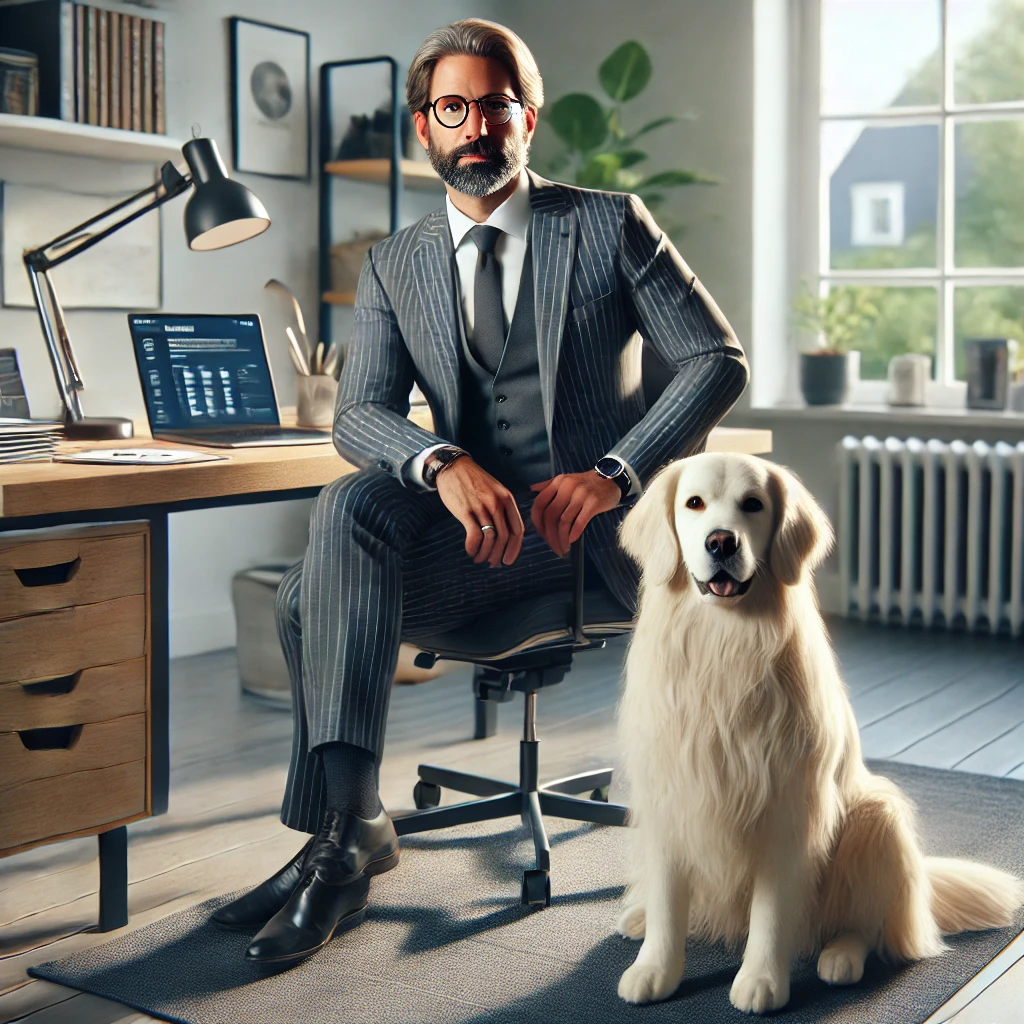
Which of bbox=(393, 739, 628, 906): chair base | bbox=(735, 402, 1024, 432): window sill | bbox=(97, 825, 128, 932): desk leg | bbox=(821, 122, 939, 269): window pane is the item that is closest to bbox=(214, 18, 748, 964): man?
bbox=(97, 825, 128, 932): desk leg

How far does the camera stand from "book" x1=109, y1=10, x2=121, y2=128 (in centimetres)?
302

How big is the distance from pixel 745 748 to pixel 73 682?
0.91m

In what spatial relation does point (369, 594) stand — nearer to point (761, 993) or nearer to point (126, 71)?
point (761, 993)

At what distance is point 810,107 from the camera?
173 inches

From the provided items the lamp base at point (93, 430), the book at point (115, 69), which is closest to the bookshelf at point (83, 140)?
the book at point (115, 69)

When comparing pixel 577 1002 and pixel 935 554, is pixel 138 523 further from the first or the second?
pixel 935 554


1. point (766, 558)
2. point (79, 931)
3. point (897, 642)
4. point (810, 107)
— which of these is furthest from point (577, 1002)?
point (810, 107)

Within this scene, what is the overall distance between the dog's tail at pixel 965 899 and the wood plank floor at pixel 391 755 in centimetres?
6

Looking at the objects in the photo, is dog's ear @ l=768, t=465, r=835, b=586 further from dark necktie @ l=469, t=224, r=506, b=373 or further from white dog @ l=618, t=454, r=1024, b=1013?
dark necktie @ l=469, t=224, r=506, b=373

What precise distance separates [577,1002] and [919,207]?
10.9ft

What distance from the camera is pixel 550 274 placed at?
6.27 ft

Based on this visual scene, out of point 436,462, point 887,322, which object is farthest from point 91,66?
point 887,322

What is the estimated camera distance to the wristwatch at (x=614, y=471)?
1.82 metres

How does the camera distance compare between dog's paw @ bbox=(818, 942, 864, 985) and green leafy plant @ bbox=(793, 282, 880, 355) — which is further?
green leafy plant @ bbox=(793, 282, 880, 355)
